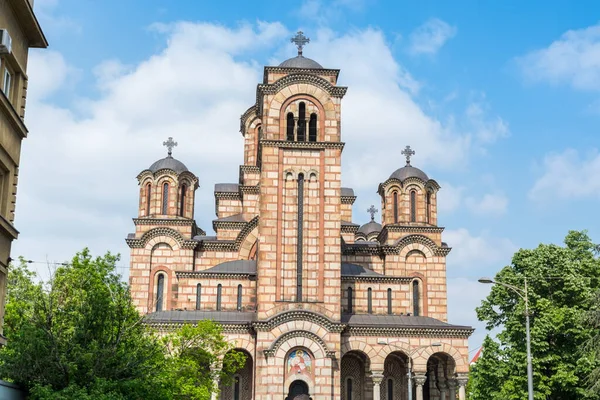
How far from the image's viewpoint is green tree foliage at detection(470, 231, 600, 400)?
37.0m

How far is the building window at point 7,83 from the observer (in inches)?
803

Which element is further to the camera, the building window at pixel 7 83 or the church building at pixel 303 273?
the church building at pixel 303 273

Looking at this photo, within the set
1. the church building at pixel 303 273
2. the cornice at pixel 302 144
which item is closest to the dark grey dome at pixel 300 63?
the church building at pixel 303 273

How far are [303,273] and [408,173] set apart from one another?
46.6ft

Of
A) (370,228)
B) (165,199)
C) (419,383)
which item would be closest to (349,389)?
(419,383)

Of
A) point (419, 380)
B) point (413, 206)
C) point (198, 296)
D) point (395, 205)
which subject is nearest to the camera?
point (419, 380)

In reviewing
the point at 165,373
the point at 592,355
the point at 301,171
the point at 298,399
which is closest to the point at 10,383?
the point at 165,373

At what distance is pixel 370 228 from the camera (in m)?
67.9

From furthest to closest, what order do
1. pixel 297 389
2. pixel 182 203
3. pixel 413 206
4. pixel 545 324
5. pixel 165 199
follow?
1. pixel 413 206
2. pixel 182 203
3. pixel 165 199
4. pixel 297 389
5. pixel 545 324

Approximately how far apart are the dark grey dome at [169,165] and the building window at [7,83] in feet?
109

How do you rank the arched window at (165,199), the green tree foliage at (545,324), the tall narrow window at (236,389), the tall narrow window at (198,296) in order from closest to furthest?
1. the green tree foliage at (545,324)
2. the tall narrow window at (236,389)
3. the tall narrow window at (198,296)
4. the arched window at (165,199)

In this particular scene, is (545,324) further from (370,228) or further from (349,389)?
(370,228)

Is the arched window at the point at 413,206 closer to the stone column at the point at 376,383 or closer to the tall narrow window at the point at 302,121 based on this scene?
the tall narrow window at the point at 302,121

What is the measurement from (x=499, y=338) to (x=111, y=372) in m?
22.1
